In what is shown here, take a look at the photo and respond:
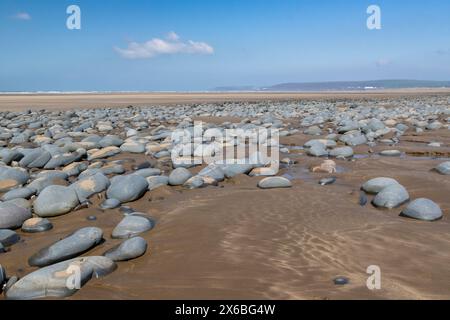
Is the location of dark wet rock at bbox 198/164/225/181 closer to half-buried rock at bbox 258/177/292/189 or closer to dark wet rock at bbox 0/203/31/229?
half-buried rock at bbox 258/177/292/189

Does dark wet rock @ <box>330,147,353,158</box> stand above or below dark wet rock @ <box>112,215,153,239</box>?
above

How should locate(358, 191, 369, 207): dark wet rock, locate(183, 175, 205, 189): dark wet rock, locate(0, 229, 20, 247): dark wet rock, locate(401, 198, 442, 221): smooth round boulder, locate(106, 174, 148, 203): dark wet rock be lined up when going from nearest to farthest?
locate(0, 229, 20, 247): dark wet rock
locate(401, 198, 442, 221): smooth round boulder
locate(358, 191, 369, 207): dark wet rock
locate(106, 174, 148, 203): dark wet rock
locate(183, 175, 205, 189): dark wet rock

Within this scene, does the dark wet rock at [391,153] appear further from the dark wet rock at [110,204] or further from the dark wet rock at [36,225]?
the dark wet rock at [36,225]

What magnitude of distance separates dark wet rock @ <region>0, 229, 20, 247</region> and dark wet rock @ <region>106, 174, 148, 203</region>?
3.89 ft

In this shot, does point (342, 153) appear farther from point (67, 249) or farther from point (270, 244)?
point (67, 249)

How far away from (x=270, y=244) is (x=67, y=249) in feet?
5.19

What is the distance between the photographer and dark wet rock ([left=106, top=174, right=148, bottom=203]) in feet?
15.3

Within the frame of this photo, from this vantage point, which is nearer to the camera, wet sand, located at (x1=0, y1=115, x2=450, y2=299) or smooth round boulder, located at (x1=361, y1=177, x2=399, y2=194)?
wet sand, located at (x1=0, y1=115, x2=450, y2=299)

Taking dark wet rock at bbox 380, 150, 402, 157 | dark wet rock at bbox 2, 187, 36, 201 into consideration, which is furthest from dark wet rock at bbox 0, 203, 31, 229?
dark wet rock at bbox 380, 150, 402, 157

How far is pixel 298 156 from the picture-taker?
7137 millimetres

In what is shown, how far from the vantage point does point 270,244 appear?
3.30 meters

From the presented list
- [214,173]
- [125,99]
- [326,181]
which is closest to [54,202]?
[214,173]

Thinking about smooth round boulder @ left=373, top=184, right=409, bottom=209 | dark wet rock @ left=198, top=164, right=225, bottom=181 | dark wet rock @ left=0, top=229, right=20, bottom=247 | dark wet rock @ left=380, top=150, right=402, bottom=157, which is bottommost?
dark wet rock @ left=0, top=229, right=20, bottom=247
